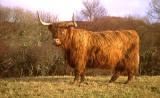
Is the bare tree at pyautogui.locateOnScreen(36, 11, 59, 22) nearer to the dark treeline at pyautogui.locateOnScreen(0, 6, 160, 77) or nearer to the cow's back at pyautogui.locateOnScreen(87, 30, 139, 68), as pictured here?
the dark treeline at pyautogui.locateOnScreen(0, 6, 160, 77)

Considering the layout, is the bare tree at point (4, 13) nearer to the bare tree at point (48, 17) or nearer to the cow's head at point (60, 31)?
the bare tree at point (48, 17)

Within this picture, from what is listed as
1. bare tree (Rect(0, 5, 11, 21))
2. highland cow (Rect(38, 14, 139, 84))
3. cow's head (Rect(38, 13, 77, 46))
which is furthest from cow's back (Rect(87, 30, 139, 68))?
bare tree (Rect(0, 5, 11, 21))

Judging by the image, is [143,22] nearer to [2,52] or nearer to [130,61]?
[130,61]

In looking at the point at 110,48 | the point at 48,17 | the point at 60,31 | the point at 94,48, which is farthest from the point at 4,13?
the point at 110,48

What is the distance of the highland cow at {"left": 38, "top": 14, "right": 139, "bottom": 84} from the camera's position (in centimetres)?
613

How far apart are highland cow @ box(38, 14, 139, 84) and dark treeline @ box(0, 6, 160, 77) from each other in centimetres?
629

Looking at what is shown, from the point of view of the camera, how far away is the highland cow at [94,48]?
6.13 m

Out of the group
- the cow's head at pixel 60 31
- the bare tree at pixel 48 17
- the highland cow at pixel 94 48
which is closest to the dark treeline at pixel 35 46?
the bare tree at pixel 48 17

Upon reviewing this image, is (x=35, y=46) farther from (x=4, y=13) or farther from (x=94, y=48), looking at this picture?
(x=94, y=48)

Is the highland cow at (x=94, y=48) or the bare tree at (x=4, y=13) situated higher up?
the bare tree at (x=4, y=13)

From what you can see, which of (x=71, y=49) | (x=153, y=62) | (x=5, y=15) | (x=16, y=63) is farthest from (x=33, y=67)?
(x=153, y=62)

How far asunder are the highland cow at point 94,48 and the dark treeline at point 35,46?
6285 millimetres

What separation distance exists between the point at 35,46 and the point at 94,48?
309 inches

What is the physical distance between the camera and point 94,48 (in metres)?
6.32
